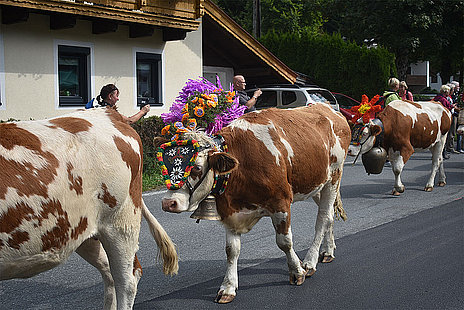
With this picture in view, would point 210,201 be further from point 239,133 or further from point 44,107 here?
point 44,107

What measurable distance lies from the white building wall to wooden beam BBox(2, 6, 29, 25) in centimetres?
28

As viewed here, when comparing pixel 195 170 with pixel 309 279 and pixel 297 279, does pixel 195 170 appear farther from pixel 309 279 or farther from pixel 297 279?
pixel 309 279

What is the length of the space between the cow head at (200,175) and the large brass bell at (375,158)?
5.63 metres

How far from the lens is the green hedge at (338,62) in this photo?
25.3m

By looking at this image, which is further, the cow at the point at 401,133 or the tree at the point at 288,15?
the tree at the point at 288,15

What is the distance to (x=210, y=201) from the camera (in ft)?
15.9

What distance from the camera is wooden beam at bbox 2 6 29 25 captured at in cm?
1148

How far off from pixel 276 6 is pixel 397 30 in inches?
470

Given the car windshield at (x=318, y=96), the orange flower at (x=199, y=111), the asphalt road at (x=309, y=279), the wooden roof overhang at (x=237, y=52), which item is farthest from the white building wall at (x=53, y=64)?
the orange flower at (x=199, y=111)

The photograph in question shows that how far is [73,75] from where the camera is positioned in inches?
535

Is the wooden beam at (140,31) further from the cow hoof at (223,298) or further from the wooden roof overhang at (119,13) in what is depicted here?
the cow hoof at (223,298)

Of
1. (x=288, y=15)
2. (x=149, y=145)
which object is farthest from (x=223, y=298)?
(x=288, y=15)

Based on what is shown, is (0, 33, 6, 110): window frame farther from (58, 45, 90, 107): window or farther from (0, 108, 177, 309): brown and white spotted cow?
(0, 108, 177, 309): brown and white spotted cow

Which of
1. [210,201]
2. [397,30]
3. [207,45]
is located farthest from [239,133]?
[397,30]
